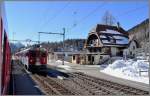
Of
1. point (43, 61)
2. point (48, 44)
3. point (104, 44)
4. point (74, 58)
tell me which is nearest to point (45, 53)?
point (43, 61)

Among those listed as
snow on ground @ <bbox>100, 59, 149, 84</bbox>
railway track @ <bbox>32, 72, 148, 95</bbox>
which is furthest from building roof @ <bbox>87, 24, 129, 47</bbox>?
railway track @ <bbox>32, 72, 148, 95</bbox>

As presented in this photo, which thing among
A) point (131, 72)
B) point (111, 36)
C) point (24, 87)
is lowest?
point (24, 87)

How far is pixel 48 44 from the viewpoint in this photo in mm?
38594

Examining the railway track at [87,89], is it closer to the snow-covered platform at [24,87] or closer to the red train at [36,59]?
the snow-covered platform at [24,87]

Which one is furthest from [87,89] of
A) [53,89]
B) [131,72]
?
[131,72]

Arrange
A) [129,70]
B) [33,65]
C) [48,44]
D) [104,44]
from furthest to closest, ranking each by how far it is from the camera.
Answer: [104,44]
[48,44]
[129,70]
[33,65]

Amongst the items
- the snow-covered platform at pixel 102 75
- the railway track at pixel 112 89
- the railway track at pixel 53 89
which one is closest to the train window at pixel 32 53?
the snow-covered platform at pixel 102 75

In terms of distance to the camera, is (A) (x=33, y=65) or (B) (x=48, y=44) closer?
(A) (x=33, y=65)

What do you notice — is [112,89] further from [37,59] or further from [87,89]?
[37,59]

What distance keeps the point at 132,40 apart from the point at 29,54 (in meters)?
21.8

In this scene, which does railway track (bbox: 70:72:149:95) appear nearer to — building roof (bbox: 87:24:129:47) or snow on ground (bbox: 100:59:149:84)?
snow on ground (bbox: 100:59:149:84)

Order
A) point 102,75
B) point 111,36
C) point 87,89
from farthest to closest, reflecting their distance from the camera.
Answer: point 111,36, point 102,75, point 87,89

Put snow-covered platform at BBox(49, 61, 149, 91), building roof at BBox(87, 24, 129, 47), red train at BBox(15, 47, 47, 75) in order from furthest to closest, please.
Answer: building roof at BBox(87, 24, 129, 47) < red train at BBox(15, 47, 47, 75) < snow-covered platform at BBox(49, 61, 149, 91)

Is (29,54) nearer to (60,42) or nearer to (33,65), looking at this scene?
(33,65)
